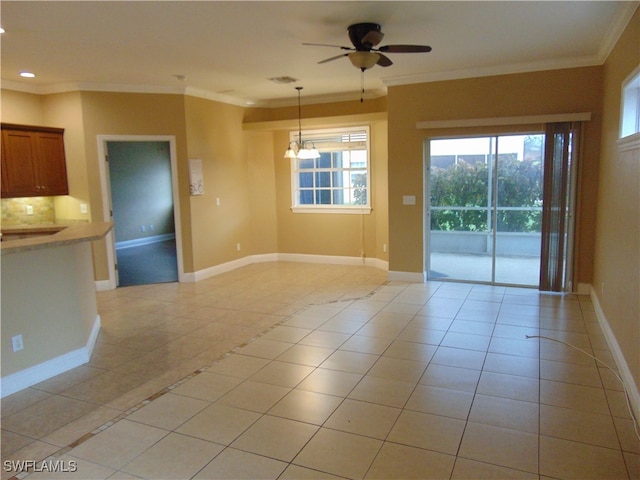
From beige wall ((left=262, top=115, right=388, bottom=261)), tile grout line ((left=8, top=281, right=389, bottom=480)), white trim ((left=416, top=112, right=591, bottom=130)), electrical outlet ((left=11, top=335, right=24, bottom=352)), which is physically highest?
white trim ((left=416, top=112, right=591, bottom=130))

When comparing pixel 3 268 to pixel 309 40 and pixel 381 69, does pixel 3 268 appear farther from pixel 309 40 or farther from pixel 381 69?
pixel 381 69

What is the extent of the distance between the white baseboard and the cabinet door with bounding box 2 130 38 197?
9.53 ft

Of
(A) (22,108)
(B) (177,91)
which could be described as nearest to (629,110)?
(B) (177,91)

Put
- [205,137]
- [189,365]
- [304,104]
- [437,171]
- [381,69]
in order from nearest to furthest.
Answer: [189,365]
[381,69]
[437,171]
[205,137]
[304,104]

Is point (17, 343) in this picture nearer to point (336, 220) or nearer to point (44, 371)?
point (44, 371)

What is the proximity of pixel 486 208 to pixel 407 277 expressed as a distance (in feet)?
4.66

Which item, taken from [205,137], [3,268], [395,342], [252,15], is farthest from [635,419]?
[205,137]

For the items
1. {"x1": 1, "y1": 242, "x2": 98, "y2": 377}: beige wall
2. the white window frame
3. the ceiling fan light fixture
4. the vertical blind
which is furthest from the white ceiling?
{"x1": 1, "y1": 242, "x2": 98, "y2": 377}: beige wall

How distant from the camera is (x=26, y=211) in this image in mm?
5941

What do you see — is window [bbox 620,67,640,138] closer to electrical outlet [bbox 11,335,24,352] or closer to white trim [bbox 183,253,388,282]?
white trim [bbox 183,253,388,282]

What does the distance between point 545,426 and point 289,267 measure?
17.5 ft

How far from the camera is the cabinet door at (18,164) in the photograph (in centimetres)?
546

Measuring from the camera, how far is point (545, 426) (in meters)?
2.61

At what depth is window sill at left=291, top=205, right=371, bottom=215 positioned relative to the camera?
7402mm
